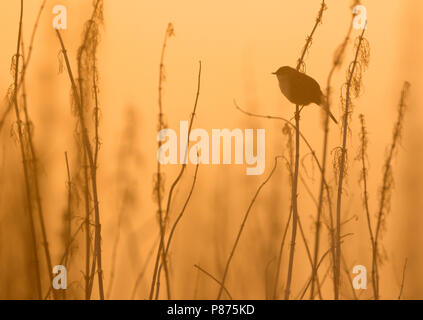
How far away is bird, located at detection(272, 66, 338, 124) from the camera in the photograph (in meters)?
1.28

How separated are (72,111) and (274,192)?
1.61 ft

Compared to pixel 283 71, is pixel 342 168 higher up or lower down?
lower down

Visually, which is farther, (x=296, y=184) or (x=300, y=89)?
(x=300, y=89)

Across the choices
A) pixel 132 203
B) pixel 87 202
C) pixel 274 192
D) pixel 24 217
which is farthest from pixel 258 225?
pixel 24 217

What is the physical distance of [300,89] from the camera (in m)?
1.30

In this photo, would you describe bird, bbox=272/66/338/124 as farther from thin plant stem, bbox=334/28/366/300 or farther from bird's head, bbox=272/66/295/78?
thin plant stem, bbox=334/28/366/300

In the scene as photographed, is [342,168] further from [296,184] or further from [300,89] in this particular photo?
[300,89]

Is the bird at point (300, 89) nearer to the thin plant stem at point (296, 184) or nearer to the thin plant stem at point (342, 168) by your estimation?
the thin plant stem at point (296, 184)

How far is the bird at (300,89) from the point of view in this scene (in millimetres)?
1277

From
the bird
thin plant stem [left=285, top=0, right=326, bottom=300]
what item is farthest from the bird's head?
thin plant stem [left=285, top=0, right=326, bottom=300]

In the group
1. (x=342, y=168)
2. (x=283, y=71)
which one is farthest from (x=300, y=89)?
(x=342, y=168)

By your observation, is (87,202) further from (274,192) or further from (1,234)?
(274,192)

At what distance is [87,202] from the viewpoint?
1.02 metres

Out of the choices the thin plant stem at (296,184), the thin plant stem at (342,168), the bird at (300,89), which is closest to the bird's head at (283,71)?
the bird at (300,89)
